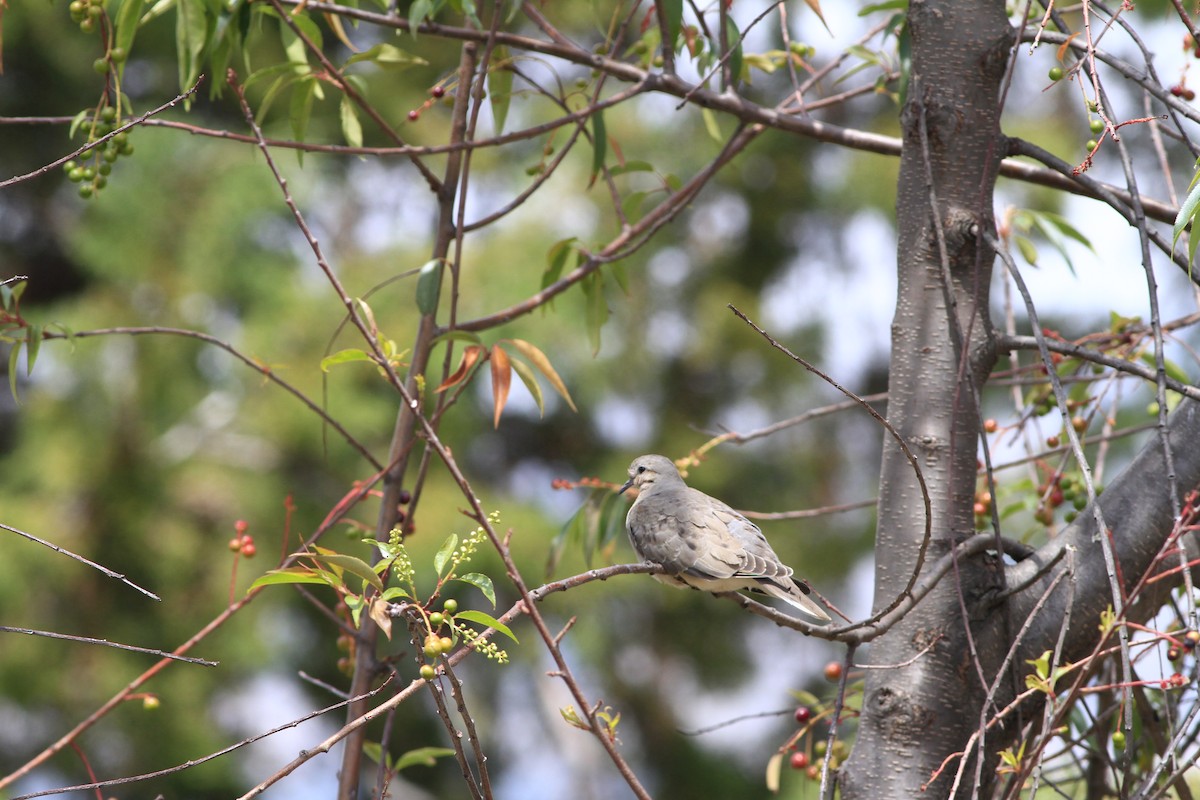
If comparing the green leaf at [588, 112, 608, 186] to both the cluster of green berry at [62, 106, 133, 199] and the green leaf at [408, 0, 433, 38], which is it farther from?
the cluster of green berry at [62, 106, 133, 199]

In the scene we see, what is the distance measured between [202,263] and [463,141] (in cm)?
485

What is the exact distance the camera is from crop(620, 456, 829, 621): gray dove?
247 cm

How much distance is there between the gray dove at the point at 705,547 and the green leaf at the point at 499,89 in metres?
0.96

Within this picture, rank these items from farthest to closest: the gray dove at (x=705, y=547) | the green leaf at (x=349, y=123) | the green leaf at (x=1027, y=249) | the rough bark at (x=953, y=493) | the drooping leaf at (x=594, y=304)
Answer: the green leaf at (x=1027, y=249) < the drooping leaf at (x=594, y=304) < the green leaf at (x=349, y=123) < the gray dove at (x=705, y=547) < the rough bark at (x=953, y=493)

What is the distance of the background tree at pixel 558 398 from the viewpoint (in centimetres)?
193

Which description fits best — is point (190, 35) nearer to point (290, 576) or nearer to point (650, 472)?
point (290, 576)

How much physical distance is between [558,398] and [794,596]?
722 centimetres

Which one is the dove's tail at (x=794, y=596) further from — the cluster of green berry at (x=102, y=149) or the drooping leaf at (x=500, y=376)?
the cluster of green berry at (x=102, y=149)

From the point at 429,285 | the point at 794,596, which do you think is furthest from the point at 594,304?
the point at 794,596

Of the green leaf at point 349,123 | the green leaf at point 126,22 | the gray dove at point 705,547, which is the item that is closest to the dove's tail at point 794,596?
the gray dove at point 705,547

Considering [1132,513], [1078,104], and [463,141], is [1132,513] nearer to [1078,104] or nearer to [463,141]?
[463,141]

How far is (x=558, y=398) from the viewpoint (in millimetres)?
9641

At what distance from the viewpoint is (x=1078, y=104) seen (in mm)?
11477

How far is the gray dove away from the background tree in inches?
4.5
